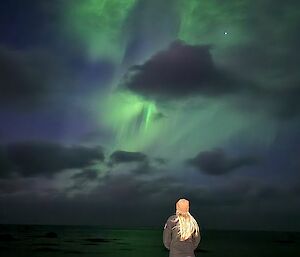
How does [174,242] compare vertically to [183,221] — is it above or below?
below

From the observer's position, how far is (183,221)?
4836mm

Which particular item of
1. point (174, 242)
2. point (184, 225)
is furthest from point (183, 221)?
point (174, 242)

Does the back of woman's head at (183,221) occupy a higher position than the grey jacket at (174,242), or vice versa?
the back of woman's head at (183,221)

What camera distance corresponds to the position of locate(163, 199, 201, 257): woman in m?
4.80

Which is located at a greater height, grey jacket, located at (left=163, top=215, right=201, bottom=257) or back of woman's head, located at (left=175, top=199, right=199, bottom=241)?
back of woman's head, located at (left=175, top=199, right=199, bottom=241)

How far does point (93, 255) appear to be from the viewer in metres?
52.0

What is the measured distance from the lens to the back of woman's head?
189 inches

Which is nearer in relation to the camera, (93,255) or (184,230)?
(184,230)

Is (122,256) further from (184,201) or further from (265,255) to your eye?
(184,201)

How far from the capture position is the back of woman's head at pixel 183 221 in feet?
15.7

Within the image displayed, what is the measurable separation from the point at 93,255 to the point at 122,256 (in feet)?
10.5

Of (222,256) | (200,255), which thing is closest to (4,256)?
(200,255)

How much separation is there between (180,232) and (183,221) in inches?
4.4

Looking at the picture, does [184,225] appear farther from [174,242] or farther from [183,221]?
[174,242]
